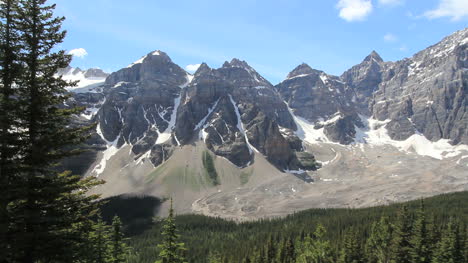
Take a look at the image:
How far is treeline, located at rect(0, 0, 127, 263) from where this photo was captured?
1424 cm

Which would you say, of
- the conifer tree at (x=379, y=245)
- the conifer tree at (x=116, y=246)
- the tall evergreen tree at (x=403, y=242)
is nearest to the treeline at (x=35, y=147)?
the conifer tree at (x=116, y=246)

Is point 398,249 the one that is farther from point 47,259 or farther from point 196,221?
point 196,221

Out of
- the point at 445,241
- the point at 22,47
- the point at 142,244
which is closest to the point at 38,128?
the point at 22,47

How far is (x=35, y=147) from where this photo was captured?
14906 millimetres

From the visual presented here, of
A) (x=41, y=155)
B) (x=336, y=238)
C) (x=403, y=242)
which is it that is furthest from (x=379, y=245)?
(x=41, y=155)

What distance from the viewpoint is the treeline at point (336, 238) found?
51500 millimetres

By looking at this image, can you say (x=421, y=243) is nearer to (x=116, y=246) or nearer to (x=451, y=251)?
(x=451, y=251)

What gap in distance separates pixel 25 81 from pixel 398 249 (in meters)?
49.8

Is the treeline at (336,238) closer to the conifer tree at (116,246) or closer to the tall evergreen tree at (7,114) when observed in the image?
the conifer tree at (116,246)

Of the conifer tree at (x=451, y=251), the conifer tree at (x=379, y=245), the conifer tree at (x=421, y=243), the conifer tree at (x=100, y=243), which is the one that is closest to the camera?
the conifer tree at (x=100, y=243)

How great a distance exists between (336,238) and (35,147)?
10423 centimetres

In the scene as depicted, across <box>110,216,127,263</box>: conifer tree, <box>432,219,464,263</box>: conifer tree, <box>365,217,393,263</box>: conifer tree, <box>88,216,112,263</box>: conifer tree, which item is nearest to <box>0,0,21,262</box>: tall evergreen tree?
<box>88,216,112,263</box>: conifer tree

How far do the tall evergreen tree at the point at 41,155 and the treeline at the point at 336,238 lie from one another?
46.8 meters

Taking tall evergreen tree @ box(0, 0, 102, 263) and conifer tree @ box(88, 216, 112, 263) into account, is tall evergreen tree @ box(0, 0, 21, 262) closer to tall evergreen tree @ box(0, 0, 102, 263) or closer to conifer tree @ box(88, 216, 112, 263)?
tall evergreen tree @ box(0, 0, 102, 263)
